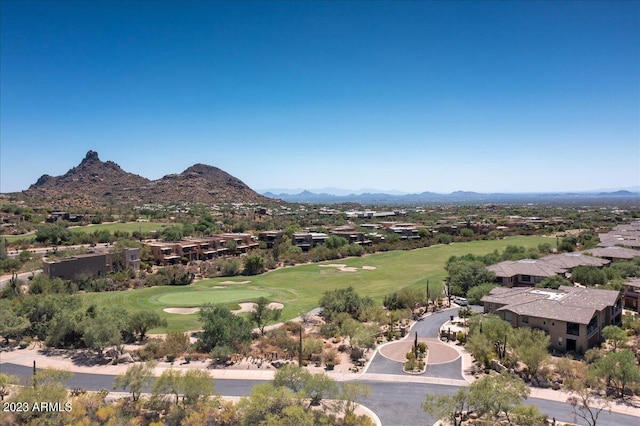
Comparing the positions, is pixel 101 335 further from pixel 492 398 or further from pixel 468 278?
pixel 468 278

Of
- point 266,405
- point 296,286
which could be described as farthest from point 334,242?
point 266,405

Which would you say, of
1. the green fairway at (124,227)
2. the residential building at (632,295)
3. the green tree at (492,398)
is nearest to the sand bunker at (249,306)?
the green tree at (492,398)

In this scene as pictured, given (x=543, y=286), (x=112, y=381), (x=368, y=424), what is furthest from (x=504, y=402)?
(x=543, y=286)

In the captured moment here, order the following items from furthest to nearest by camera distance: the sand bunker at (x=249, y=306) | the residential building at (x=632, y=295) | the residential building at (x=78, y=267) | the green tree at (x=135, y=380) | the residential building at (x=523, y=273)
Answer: the residential building at (x=78, y=267)
the residential building at (x=523, y=273)
the sand bunker at (x=249, y=306)
the residential building at (x=632, y=295)
the green tree at (x=135, y=380)

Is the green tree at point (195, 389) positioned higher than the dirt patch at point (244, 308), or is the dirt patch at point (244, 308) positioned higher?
the green tree at point (195, 389)

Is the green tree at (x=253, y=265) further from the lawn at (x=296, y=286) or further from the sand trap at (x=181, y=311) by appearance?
the sand trap at (x=181, y=311)

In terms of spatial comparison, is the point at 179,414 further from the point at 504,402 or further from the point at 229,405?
the point at 504,402

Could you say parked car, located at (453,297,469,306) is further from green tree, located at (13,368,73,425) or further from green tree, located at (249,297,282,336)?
green tree, located at (13,368,73,425)
